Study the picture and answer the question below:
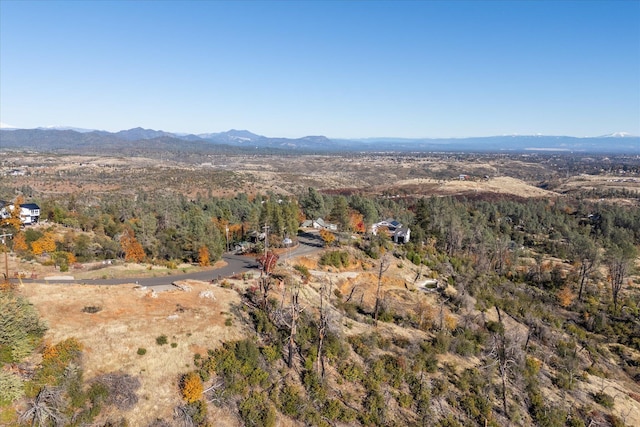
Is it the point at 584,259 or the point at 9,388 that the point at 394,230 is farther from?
the point at 9,388

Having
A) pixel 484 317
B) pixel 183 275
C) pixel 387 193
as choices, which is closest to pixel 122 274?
pixel 183 275

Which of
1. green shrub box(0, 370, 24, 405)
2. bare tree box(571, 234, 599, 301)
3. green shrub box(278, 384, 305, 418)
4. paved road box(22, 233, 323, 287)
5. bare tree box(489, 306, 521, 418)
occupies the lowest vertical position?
bare tree box(571, 234, 599, 301)

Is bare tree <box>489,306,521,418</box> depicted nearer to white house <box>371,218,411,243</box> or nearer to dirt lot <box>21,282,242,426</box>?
dirt lot <box>21,282,242,426</box>

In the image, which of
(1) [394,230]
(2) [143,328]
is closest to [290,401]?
(2) [143,328]

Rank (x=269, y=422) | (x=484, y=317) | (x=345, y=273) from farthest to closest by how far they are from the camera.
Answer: (x=345, y=273) → (x=484, y=317) → (x=269, y=422)

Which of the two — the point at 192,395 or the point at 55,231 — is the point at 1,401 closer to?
the point at 192,395

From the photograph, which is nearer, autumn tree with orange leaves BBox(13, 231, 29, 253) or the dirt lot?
the dirt lot

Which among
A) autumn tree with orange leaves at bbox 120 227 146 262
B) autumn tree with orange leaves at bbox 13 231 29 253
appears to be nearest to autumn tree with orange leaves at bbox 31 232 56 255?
autumn tree with orange leaves at bbox 13 231 29 253
